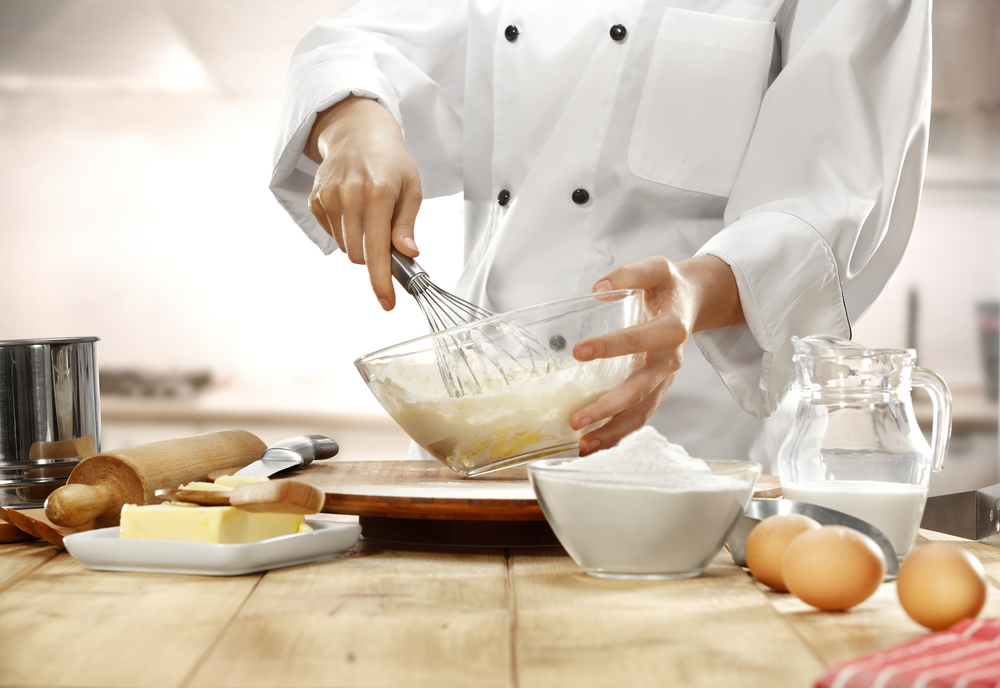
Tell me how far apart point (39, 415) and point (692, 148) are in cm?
70

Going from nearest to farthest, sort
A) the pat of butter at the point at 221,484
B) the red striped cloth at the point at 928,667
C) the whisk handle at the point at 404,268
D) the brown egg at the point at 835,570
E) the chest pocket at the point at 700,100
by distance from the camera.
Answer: the red striped cloth at the point at 928,667 → the brown egg at the point at 835,570 → the pat of butter at the point at 221,484 → the whisk handle at the point at 404,268 → the chest pocket at the point at 700,100

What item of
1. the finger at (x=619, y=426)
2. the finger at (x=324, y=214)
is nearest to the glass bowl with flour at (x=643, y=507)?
the finger at (x=619, y=426)

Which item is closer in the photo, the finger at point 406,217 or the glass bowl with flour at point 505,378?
the glass bowl with flour at point 505,378

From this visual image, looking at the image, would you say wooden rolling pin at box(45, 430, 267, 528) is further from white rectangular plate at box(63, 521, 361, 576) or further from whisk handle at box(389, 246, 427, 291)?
whisk handle at box(389, 246, 427, 291)

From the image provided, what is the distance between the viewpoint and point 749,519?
58 centimetres

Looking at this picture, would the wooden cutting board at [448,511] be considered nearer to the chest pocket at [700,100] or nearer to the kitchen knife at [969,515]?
the kitchen knife at [969,515]

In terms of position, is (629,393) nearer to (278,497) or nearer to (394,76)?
(278,497)

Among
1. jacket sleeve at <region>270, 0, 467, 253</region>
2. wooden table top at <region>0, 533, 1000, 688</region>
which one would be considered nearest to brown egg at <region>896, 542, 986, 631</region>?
wooden table top at <region>0, 533, 1000, 688</region>

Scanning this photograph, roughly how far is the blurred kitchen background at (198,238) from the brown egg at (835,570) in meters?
2.35

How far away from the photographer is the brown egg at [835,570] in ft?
1.47

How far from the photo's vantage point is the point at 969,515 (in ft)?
2.27

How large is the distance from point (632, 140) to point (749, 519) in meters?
0.51

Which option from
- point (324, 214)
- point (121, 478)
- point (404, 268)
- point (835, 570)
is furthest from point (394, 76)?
point (835, 570)

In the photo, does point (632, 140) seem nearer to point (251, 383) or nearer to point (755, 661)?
point (755, 661)
